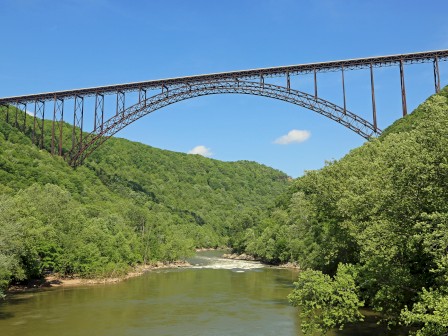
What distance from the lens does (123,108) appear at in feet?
176

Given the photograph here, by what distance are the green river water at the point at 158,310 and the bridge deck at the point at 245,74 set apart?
71.3 feet

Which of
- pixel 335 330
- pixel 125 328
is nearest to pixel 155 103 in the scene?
pixel 125 328

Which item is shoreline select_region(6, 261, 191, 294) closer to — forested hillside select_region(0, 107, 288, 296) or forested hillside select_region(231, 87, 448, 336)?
forested hillside select_region(0, 107, 288, 296)

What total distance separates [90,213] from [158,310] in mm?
26551

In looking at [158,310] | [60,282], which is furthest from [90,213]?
[158,310]

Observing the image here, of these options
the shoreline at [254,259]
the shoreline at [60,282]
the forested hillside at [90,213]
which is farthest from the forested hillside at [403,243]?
the shoreline at [254,259]

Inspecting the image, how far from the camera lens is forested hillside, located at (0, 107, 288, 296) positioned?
31766mm

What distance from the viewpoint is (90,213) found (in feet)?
165

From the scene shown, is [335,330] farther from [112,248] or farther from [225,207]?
[225,207]

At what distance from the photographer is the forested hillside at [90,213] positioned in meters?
31.8

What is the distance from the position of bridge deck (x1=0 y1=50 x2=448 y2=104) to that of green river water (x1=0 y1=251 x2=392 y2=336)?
71.3 feet

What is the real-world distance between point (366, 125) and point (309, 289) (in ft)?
95.9

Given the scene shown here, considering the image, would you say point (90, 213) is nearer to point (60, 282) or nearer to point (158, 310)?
point (60, 282)

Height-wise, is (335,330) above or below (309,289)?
below
